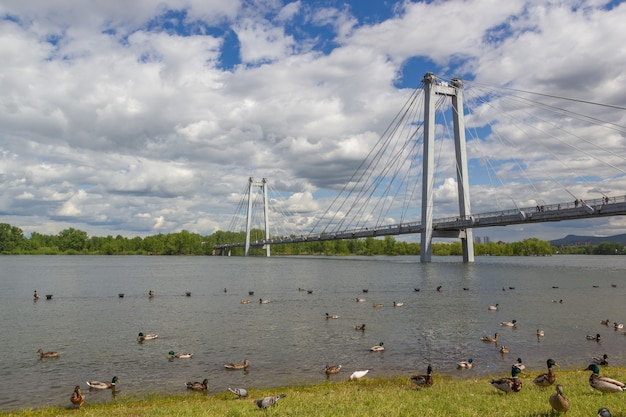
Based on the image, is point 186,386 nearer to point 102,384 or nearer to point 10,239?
point 102,384

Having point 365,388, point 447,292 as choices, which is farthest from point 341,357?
point 447,292

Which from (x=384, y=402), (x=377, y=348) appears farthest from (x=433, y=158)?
(x=384, y=402)

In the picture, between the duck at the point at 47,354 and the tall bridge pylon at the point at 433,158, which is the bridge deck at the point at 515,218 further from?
the duck at the point at 47,354

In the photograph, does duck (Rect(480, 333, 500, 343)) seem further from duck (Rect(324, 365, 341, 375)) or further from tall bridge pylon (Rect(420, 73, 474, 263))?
tall bridge pylon (Rect(420, 73, 474, 263))

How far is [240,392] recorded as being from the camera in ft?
44.3

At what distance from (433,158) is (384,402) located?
6987 cm

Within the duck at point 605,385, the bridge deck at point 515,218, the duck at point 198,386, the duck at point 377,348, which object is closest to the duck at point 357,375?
the duck at point 377,348

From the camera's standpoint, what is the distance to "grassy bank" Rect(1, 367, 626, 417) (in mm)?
10273

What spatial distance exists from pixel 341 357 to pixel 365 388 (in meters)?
4.96

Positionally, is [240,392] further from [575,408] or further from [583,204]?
[583,204]

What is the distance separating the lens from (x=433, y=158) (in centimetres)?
7775

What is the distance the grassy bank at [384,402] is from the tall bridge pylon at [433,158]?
6322 cm

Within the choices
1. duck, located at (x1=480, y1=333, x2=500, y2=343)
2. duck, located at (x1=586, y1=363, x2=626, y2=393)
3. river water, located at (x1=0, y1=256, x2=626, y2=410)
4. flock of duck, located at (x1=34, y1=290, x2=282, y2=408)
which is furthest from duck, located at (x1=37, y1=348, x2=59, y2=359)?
duck, located at (x1=586, y1=363, x2=626, y2=393)

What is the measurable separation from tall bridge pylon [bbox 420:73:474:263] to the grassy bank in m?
63.2
